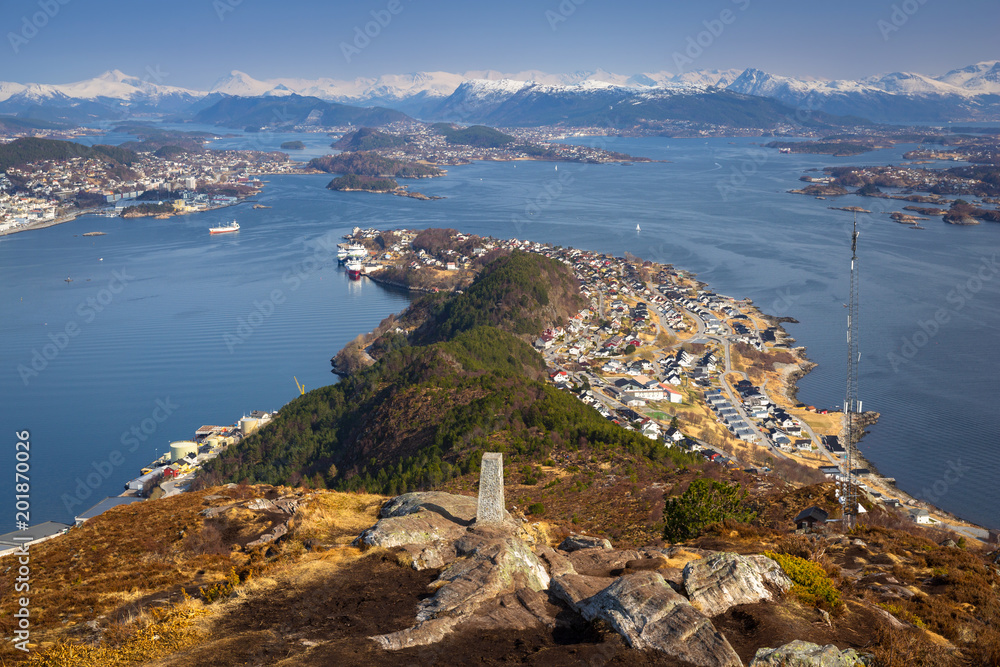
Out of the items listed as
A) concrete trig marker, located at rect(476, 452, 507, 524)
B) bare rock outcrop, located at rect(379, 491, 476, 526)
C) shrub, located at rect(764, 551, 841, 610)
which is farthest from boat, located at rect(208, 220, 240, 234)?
shrub, located at rect(764, 551, 841, 610)

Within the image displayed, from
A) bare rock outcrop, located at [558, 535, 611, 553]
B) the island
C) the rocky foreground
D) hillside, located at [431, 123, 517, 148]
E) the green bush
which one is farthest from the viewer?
hillside, located at [431, 123, 517, 148]

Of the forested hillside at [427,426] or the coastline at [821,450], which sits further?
the coastline at [821,450]

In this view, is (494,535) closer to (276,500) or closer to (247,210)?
(276,500)

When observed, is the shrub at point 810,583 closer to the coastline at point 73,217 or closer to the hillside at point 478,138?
the coastline at point 73,217

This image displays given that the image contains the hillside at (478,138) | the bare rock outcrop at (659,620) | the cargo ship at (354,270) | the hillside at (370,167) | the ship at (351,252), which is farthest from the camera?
the hillside at (478,138)

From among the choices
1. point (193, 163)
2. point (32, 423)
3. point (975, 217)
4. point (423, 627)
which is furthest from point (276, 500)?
point (193, 163)

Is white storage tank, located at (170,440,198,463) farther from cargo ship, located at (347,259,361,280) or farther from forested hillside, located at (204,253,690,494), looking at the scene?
cargo ship, located at (347,259,361,280)

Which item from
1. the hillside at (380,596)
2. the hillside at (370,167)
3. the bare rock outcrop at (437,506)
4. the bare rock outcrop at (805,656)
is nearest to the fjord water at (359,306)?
the hillside at (380,596)
